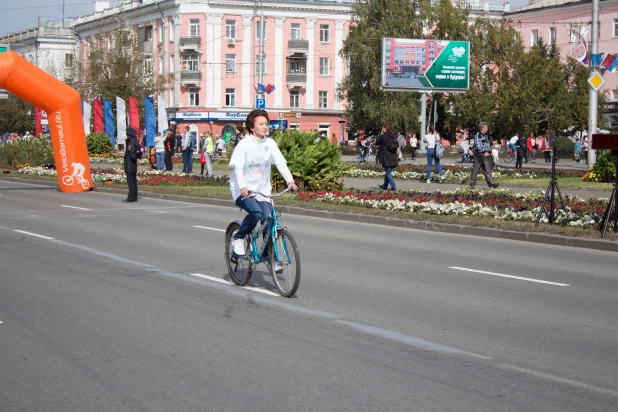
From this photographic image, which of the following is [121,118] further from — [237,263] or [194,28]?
[237,263]

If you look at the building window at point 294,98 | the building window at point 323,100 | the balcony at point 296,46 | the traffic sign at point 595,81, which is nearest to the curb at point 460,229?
the traffic sign at point 595,81

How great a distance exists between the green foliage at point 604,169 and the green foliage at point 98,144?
36.0 m

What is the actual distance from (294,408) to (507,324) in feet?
10.2

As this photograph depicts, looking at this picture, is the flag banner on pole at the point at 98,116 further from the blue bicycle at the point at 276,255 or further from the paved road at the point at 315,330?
the blue bicycle at the point at 276,255

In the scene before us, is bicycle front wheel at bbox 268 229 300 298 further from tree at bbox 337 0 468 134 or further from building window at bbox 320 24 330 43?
building window at bbox 320 24 330 43

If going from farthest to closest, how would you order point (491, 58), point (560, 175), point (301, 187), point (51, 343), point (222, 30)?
point (222, 30) < point (491, 58) < point (560, 175) < point (301, 187) < point (51, 343)

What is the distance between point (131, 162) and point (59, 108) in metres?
5.08

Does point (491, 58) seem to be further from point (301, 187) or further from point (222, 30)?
point (301, 187)

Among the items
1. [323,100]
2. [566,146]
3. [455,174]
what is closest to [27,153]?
[455,174]

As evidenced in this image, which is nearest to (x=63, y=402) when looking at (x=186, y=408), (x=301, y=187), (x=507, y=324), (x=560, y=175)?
(x=186, y=408)

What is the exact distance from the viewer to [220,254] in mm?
12773

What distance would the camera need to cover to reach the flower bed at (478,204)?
52.6 ft

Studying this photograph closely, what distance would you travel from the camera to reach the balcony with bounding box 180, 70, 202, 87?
83525 millimetres

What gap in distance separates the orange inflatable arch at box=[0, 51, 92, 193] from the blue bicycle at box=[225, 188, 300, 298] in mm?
18166
